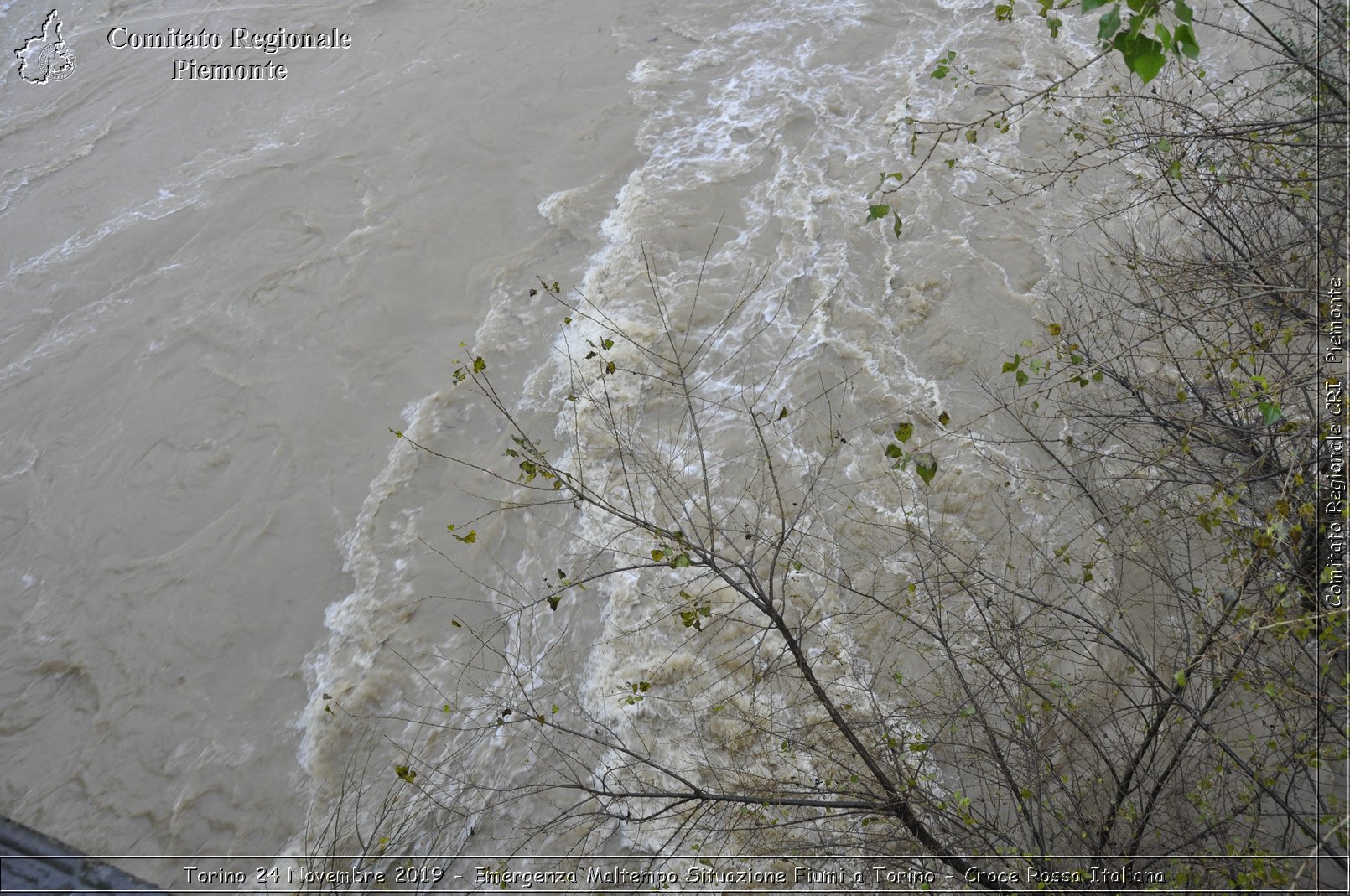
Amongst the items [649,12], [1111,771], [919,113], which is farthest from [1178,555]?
[649,12]

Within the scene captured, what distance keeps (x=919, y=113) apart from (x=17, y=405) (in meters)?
8.99

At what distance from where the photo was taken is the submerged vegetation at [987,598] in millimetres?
3826

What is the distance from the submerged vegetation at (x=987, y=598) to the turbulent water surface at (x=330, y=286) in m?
0.51

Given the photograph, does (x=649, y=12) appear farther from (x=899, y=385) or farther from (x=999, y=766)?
(x=999, y=766)

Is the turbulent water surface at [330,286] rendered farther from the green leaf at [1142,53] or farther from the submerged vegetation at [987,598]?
the green leaf at [1142,53]

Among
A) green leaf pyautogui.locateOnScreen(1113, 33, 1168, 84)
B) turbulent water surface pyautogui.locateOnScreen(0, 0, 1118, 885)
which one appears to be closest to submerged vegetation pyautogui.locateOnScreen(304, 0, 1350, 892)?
green leaf pyautogui.locateOnScreen(1113, 33, 1168, 84)

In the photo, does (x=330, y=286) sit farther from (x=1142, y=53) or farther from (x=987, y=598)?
(x=1142, y=53)

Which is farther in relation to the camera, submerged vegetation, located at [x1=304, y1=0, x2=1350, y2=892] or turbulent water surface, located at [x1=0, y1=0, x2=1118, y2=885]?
turbulent water surface, located at [x1=0, y1=0, x2=1118, y2=885]

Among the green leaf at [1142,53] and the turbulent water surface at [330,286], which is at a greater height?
the green leaf at [1142,53]

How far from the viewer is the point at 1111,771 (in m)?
4.01

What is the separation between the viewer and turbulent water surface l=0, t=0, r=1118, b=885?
6199 mm

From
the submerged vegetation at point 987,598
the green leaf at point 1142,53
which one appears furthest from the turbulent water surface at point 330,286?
the green leaf at point 1142,53

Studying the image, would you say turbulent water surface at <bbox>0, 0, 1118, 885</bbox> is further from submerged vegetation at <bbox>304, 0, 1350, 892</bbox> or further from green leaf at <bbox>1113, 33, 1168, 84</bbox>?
green leaf at <bbox>1113, 33, 1168, 84</bbox>

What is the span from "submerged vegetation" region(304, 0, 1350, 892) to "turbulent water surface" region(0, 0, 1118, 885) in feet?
1.69
